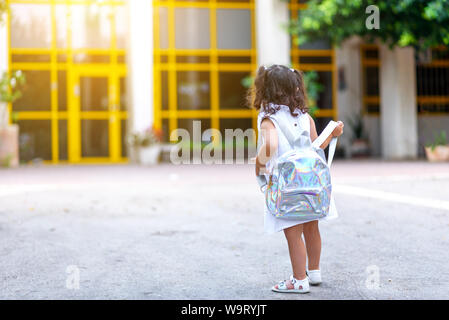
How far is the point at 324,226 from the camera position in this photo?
6520 millimetres

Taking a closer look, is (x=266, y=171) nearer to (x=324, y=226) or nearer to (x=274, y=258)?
(x=274, y=258)

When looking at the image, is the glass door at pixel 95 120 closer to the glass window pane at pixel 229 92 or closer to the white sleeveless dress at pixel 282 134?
the glass window pane at pixel 229 92

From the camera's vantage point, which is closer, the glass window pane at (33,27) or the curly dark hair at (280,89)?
the curly dark hair at (280,89)

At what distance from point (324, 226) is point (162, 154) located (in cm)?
1343

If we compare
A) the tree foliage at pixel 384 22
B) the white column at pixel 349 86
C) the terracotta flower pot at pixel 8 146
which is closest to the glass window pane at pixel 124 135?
the terracotta flower pot at pixel 8 146

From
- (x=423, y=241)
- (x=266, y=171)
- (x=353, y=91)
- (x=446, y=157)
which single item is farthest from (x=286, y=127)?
(x=353, y=91)

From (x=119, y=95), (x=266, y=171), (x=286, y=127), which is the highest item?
(x=119, y=95)

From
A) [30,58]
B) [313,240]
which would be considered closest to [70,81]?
[30,58]

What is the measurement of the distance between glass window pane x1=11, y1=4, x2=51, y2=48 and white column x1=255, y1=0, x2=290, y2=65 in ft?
20.3

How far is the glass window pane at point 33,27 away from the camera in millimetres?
19969

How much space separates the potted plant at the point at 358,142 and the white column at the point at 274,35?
3129mm

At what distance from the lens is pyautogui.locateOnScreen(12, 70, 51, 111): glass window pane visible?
1978 cm

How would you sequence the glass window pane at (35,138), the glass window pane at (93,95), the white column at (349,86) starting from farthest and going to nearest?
the white column at (349,86)
the glass window pane at (93,95)
the glass window pane at (35,138)

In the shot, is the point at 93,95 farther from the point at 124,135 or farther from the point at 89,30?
the point at 89,30
